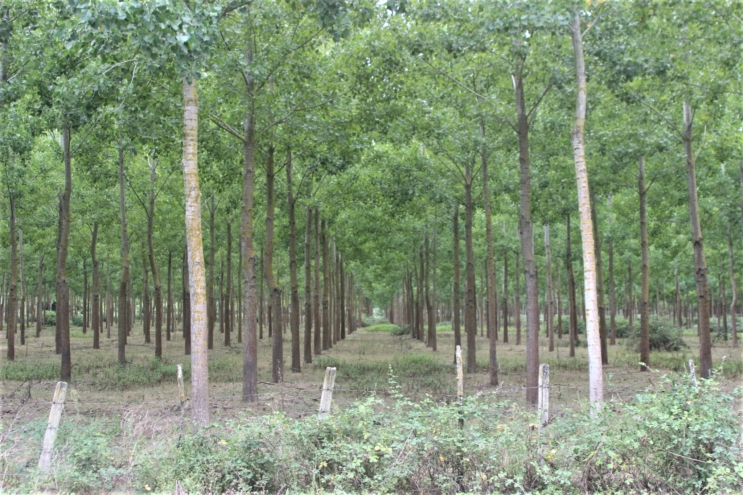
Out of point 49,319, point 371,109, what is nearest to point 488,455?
point 371,109

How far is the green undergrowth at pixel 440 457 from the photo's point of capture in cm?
546

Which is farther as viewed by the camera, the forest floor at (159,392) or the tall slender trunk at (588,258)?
the tall slender trunk at (588,258)

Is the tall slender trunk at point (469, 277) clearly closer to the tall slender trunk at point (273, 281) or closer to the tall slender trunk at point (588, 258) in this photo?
the tall slender trunk at point (273, 281)

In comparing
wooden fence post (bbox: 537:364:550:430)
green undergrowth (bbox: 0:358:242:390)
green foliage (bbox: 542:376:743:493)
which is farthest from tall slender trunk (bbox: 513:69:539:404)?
green undergrowth (bbox: 0:358:242:390)

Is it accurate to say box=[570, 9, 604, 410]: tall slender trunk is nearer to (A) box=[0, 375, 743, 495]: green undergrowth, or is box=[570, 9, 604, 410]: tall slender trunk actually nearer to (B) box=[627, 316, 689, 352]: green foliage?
(A) box=[0, 375, 743, 495]: green undergrowth

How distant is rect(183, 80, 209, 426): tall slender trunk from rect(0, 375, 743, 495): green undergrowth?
139 cm

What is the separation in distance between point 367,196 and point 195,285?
12949 millimetres

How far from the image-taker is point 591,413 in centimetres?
637

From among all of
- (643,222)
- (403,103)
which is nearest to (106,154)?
(403,103)

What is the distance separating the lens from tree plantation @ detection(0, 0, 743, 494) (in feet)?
18.8

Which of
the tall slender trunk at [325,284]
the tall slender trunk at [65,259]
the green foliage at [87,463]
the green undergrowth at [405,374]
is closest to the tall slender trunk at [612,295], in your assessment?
the green undergrowth at [405,374]

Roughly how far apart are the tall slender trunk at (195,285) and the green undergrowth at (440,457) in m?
1.39

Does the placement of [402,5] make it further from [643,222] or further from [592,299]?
[643,222]

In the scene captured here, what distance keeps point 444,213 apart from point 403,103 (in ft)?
28.3
